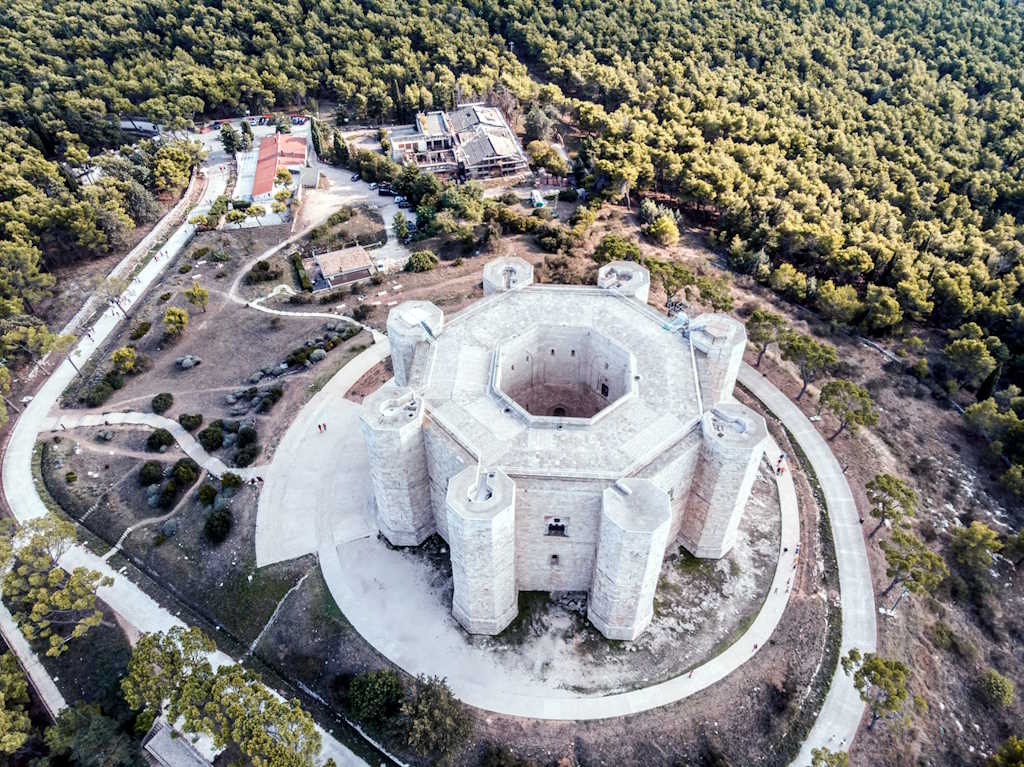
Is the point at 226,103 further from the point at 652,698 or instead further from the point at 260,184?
the point at 652,698

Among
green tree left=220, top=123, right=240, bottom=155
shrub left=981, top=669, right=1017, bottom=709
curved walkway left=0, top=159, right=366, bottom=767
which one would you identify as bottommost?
curved walkway left=0, top=159, right=366, bottom=767

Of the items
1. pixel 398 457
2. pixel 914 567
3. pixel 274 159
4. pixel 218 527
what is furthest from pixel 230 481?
pixel 274 159

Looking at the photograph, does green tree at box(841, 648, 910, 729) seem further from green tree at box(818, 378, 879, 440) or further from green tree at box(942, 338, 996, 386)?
green tree at box(942, 338, 996, 386)

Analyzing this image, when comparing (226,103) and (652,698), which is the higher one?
(226,103)

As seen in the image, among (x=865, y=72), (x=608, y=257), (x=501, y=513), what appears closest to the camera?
(x=501, y=513)

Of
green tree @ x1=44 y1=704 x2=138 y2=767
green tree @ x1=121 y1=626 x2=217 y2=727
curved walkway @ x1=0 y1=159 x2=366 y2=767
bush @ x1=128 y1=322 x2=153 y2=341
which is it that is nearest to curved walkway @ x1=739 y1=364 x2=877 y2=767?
curved walkway @ x1=0 y1=159 x2=366 y2=767

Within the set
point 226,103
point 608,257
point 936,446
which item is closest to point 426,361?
point 608,257

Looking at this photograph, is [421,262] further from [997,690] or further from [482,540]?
[997,690]
